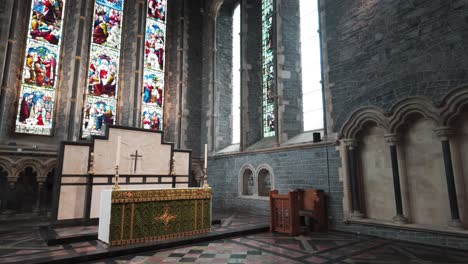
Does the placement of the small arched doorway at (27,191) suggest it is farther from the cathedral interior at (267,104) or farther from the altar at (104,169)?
the altar at (104,169)

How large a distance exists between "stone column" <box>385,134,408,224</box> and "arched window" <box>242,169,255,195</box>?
4.92m

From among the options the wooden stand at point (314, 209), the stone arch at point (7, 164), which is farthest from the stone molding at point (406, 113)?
the stone arch at point (7, 164)

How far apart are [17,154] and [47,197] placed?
5.68 ft

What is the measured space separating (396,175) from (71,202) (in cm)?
758

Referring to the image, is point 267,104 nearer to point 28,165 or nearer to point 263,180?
point 263,180

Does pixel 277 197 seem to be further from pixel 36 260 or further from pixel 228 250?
pixel 36 260

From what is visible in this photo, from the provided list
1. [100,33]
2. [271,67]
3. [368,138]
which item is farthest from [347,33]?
[100,33]

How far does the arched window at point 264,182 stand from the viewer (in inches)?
372

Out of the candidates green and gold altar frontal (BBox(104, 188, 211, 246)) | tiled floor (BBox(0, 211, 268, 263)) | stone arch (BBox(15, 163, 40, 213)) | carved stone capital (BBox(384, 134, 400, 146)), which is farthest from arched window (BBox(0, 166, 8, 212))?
carved stone capital (BBox(384, 134, 400, 146))

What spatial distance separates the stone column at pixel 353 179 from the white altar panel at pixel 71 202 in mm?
6608

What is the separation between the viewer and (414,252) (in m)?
4.89

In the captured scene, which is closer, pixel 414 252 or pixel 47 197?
pixel 414 252

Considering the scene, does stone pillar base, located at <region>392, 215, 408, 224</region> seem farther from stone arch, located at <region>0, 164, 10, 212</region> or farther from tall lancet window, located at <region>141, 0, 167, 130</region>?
stone arch, located at <region>0, 164, 10, 212</region>

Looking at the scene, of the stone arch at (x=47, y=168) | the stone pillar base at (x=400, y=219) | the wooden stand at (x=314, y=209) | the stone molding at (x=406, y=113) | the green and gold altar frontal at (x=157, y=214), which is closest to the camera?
the green and gold altar frontal at (x=157, y=214)
